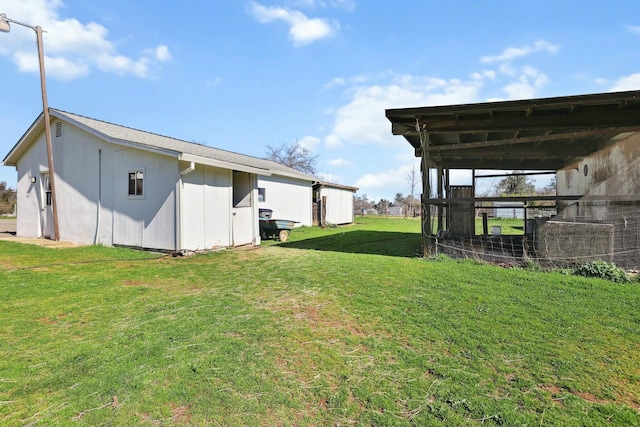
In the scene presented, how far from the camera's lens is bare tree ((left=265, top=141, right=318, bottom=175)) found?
36250mm

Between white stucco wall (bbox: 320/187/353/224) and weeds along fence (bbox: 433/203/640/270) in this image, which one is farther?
white stucco wall (bbox: 320/187/353/224)

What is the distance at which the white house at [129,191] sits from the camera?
Result: 8.33m

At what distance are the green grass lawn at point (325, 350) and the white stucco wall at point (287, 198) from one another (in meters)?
10.1

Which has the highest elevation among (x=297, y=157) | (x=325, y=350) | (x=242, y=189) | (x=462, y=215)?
(x=297, y=157)

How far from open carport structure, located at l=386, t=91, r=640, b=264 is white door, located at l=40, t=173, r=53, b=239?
11367 mm

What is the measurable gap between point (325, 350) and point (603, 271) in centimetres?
500

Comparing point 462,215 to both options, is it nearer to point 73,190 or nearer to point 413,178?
point 73,190

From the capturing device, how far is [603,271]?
211 inches

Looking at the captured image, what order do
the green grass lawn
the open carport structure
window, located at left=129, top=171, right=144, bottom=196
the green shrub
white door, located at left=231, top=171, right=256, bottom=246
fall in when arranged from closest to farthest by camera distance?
the green grass lawn → the green shrub → the open carport structure → window, located at left=129, top=171, right=144, bottom=196 → white door, located at left=231, top=171, right=256, bottom=246

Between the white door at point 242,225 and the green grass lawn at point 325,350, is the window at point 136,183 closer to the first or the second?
the white door at point 242,225

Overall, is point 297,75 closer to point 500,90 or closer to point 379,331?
point 500,90

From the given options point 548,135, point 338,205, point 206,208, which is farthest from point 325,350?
point 338,205

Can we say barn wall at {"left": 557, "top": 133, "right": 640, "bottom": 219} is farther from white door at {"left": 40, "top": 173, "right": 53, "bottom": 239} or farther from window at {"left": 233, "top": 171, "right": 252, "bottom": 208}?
white door at {"left": 40, "top": 173, "right": 53, "bottom": 239}

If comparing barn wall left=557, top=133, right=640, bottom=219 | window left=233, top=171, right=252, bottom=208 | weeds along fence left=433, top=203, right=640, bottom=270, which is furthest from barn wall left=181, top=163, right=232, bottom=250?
barn wall left=557, top=133, right=640, bottom=219
